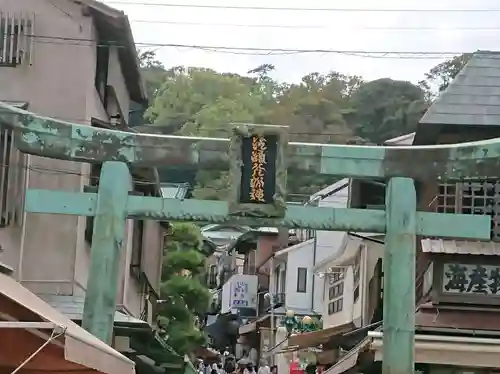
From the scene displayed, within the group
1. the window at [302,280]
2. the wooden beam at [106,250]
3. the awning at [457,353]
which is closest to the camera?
the wooden beam at [106,250]

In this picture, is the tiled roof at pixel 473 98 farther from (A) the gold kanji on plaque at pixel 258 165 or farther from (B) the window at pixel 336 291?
(B) the window at pixel 336 291

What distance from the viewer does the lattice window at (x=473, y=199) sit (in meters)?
15.8

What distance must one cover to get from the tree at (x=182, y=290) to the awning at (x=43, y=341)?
1988 cm

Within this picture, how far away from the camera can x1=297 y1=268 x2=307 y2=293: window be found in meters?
42.4

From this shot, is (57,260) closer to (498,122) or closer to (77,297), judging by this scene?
(77,297)

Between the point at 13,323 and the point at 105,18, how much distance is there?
450 inches

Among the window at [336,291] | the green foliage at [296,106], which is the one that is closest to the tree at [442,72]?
the green foliage at [296,106]

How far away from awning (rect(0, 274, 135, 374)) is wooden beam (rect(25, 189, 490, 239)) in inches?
210

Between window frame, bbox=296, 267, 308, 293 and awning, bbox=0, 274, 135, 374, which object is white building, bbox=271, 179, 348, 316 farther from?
awning, bbox=0, 274, 135, 374

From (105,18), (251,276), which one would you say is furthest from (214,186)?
(105,18)

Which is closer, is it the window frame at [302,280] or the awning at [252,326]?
the window frame at [302,280]

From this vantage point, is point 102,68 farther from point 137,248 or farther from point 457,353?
point 457,353

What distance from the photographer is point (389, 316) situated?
1376 centimetres

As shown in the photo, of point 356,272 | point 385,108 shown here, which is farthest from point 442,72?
point 356,272
